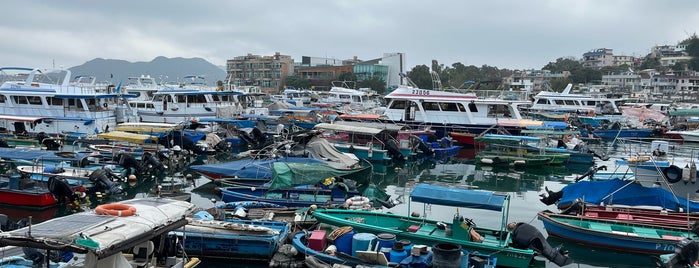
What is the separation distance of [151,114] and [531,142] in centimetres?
2809

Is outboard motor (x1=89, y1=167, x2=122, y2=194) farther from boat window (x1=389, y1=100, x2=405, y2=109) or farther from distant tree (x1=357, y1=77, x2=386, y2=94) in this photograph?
distant tree (x1=357, y1=77, x2=386, y2=94)

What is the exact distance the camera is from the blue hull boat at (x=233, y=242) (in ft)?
40.5

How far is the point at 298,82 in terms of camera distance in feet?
322

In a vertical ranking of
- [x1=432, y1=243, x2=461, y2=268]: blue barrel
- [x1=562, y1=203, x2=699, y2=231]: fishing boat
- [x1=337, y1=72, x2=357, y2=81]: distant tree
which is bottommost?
[x1=562, y1=203, x2=699, y2=231]: fishing boat

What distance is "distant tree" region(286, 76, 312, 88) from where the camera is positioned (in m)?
96.7

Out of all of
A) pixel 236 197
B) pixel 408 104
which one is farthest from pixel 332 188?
pixel 408 104

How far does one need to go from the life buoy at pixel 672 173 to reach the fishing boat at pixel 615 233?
13.0ft

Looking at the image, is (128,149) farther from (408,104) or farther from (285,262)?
→ (408,104)

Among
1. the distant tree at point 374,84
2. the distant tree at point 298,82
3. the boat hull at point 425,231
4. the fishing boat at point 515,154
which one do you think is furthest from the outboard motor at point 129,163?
the distant tree at point 298,82

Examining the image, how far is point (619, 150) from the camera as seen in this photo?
3634 centimetres

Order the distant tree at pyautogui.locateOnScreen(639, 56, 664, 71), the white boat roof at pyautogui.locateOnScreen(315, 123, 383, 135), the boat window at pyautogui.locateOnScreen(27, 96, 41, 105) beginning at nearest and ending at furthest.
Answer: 1. the white boat roof at pyautogui.locateOnScreen(315, 123, 383, 135)
2. the boat window at pyautogui.locateOnScreen(27, 96, 41, 105)
3. the distant tree at pyautogui.locateOnScreen(639, 56, 664, 71)

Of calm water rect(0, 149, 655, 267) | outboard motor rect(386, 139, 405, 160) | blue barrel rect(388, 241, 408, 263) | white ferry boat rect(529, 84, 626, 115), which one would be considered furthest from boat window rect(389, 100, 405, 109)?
blue barrel rect(388, 241, 408, 263)

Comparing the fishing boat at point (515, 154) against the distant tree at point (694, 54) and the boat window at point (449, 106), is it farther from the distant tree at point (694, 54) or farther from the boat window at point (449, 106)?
the distant tree at point (694, 54)

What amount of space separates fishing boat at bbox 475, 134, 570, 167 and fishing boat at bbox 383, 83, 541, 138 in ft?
14.4
